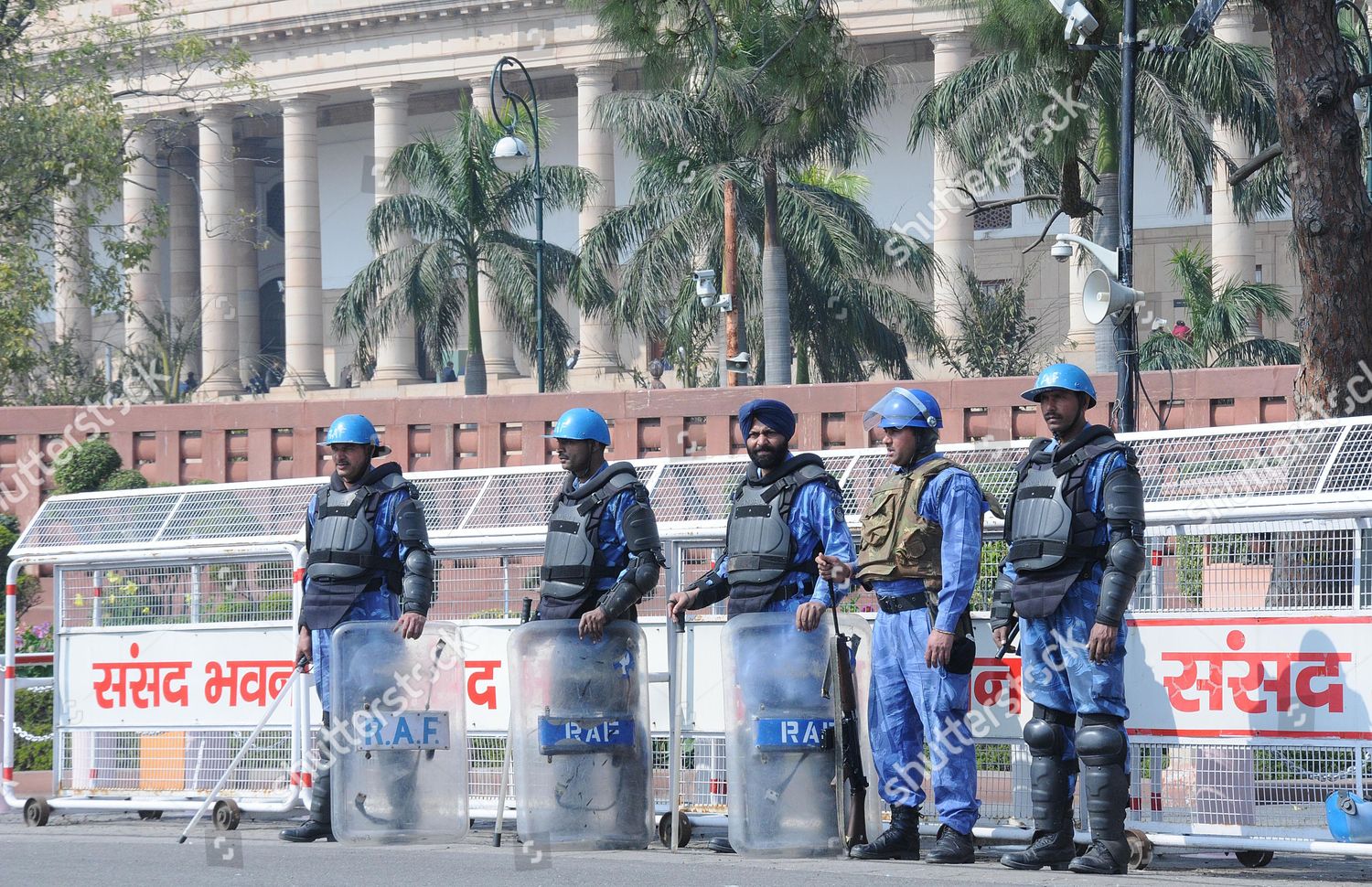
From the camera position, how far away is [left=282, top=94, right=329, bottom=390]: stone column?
171ft

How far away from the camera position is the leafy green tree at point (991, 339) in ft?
117

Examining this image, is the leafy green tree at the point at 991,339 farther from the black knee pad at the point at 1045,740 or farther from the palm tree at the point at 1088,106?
the black knee pad at the point at 1045,740

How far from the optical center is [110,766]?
10.9m

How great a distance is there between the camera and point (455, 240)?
1374 inches

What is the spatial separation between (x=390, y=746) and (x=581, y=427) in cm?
172

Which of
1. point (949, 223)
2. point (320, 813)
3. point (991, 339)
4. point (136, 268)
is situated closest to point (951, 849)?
point (320, 813)

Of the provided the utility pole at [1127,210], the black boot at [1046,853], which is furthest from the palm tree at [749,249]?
the black boot at [1046,853]

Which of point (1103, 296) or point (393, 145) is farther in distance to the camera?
point (393, 145)

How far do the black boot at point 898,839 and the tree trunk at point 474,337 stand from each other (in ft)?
88.2

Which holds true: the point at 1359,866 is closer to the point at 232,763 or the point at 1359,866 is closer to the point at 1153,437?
the point at 1153,437

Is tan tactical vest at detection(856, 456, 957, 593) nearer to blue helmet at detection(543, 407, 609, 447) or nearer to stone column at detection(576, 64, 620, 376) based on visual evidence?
blue helmet at detection(543, 407, 609, 447)

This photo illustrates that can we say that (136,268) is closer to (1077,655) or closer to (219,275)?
(219,275)

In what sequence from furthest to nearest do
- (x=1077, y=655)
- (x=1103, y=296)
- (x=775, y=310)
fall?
1. (x=775, y=310)
2. (x=1103, y=296)
3. (x=1077, y=655)

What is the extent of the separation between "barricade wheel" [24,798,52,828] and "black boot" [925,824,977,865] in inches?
205
